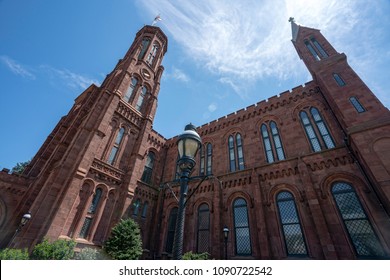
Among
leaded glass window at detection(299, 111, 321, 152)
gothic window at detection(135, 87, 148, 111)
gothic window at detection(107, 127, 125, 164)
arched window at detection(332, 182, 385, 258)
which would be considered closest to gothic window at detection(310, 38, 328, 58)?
leaded glass window at detection(299, 111, 321, 152)

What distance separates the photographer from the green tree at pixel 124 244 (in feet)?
40.6

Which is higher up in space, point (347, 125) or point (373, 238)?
point (347, 125)

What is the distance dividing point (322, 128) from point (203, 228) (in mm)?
12170

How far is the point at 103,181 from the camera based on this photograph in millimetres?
16234

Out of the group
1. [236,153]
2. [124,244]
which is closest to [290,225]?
[236,153]

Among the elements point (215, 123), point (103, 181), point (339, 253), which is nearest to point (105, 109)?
point (103, 181)

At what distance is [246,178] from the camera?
1555 cm

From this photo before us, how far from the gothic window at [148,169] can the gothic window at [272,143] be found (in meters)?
12.3

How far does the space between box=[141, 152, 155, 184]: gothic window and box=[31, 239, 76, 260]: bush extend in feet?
31.9

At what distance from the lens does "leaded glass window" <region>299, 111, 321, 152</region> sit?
47.2 feet

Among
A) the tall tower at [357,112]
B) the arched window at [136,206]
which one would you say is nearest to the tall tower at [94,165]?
the arched window at [136,206]

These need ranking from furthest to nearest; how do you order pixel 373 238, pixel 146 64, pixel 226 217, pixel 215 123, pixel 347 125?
pixel 146 64 < pixel 215 123 < pixel 226 217 < pixel 347 125 < pixel 373 238

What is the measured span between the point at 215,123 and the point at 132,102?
378 inches
